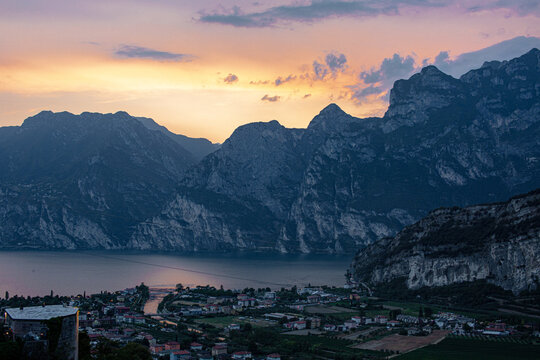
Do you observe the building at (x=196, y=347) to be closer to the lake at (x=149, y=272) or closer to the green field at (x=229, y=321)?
the green field at (x=229, y=321)

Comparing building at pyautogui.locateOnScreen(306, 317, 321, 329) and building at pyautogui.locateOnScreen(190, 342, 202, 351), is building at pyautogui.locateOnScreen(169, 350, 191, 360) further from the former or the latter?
building at pyautogui.locateOnScreen(306, 317, 321, 329)

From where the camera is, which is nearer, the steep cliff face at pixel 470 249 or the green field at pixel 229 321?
the green field at pixel 229 321

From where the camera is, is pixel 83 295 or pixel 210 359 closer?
pixel 210 359

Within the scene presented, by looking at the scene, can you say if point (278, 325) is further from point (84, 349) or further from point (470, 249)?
point (84, 349)

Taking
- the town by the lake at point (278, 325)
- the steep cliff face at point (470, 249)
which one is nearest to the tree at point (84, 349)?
the town by the lake at point (278, 325)

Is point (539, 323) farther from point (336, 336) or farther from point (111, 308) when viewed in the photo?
point (111, 308)

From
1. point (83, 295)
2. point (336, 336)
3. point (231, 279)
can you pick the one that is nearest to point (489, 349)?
point (336, 336)
